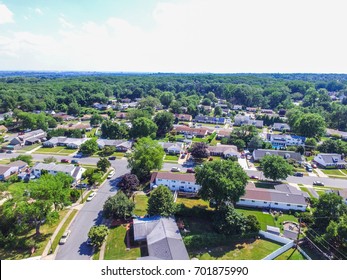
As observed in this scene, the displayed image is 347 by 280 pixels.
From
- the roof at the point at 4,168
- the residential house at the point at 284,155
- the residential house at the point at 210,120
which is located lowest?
the residential house at the point at 210,120

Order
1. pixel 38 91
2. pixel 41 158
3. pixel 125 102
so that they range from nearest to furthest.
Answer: pixel 41 158, pixel 38 91, pixel 125 102

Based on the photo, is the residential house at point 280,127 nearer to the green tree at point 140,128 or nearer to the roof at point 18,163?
the green tree at point 140,128

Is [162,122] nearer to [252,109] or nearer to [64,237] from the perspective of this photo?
[64,237]

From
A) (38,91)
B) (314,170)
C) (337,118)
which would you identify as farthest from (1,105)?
(337,118)

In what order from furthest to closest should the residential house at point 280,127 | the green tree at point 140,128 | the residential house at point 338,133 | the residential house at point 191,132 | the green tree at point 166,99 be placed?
the green tree at point 166,99 → the residential house at point 280,127 → the residential house at point 191,132 → the residential house at point 338,133 → the green tree at point 140,128

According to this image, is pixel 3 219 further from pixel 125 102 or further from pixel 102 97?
pixel 125 102

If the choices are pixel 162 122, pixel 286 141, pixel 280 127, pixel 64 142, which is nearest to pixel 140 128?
pixel 162 122

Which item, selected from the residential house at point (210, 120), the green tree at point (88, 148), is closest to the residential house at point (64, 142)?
the green tree at point (88, 148)
